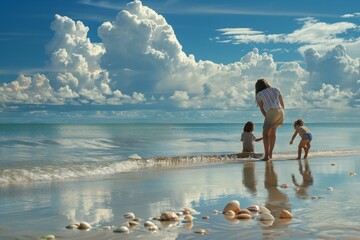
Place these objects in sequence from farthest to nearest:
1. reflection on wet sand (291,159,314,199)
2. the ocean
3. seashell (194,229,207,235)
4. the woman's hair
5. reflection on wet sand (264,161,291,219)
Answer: the woman's hair
reflection on wet sand (291,159,314,199)
reflection on wet sand (264,161,291,219)
the ocean
seashell (194,229,207,235)

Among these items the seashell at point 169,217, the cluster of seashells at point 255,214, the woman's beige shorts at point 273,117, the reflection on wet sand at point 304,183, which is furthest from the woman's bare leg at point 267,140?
the seashell at point 169,217

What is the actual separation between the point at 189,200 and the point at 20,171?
546 centimetres

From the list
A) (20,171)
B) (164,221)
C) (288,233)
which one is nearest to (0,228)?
(164,221)

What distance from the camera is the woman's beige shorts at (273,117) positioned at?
12365mm

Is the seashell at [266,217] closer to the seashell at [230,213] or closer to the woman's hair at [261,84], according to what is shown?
the seashell at [230,213]

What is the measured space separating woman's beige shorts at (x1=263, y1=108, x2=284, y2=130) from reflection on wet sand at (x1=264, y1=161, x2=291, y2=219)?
10.4 ft

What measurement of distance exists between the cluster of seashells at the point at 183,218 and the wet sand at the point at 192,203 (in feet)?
0.18

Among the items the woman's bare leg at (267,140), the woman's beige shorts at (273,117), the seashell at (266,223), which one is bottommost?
the seashell at (266,223)

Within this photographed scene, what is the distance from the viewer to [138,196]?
23.6ft

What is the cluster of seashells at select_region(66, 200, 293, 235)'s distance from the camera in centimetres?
485

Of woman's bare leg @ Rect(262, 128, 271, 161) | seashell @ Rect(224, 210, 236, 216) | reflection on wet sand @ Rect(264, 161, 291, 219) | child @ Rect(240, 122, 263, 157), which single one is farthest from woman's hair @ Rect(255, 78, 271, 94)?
seashell @ Rect(224, 210, 236, 216)

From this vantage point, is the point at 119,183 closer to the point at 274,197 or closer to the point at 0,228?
the point at 274,197

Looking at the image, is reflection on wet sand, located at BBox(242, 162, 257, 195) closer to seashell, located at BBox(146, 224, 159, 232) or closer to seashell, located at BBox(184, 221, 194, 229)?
seashell, located at BBox(184, 221, 194, 229)

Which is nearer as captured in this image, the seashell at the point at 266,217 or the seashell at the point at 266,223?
the seashell at the point at 266,223
